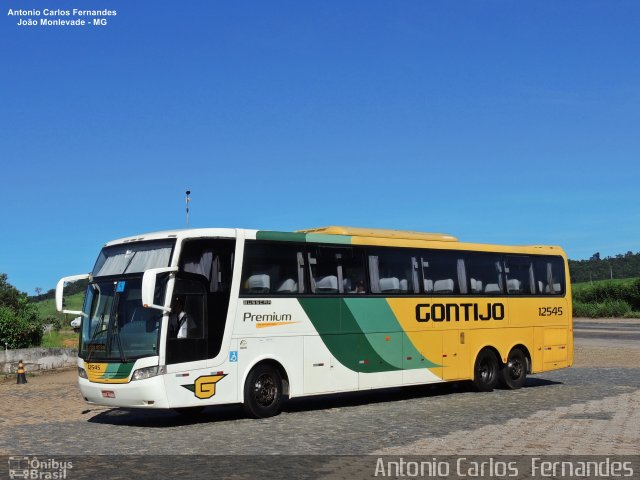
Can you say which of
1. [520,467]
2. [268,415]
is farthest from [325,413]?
[520,467]

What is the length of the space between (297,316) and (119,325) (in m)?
3.53

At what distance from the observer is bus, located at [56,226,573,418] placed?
15422 millimetres

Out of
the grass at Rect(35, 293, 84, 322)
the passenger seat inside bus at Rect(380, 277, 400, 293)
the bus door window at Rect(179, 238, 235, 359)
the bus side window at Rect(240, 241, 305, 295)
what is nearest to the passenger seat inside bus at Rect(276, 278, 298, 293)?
the bus side window at Rect(240, 241, 305, 295)

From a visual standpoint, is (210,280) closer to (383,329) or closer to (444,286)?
(383,329)

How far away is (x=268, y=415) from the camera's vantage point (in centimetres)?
1664

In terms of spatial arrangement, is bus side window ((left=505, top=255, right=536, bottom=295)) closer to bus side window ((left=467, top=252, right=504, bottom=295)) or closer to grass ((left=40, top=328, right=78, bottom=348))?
bus side window ((left=467, top=252, right=504, bottom=295))

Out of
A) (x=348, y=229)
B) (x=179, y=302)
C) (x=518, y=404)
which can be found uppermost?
(x=348, y=229)

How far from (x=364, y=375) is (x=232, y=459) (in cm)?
754

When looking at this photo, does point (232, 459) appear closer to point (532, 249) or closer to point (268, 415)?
point (268, 415)

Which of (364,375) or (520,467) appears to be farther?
(364,375)

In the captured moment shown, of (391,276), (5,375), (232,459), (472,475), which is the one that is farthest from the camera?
(5,375)

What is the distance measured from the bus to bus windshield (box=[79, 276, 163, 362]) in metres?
0.02

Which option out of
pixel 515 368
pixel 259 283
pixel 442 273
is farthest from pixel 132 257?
pixel 515 368

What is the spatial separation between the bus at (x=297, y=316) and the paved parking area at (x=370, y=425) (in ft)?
2.16
